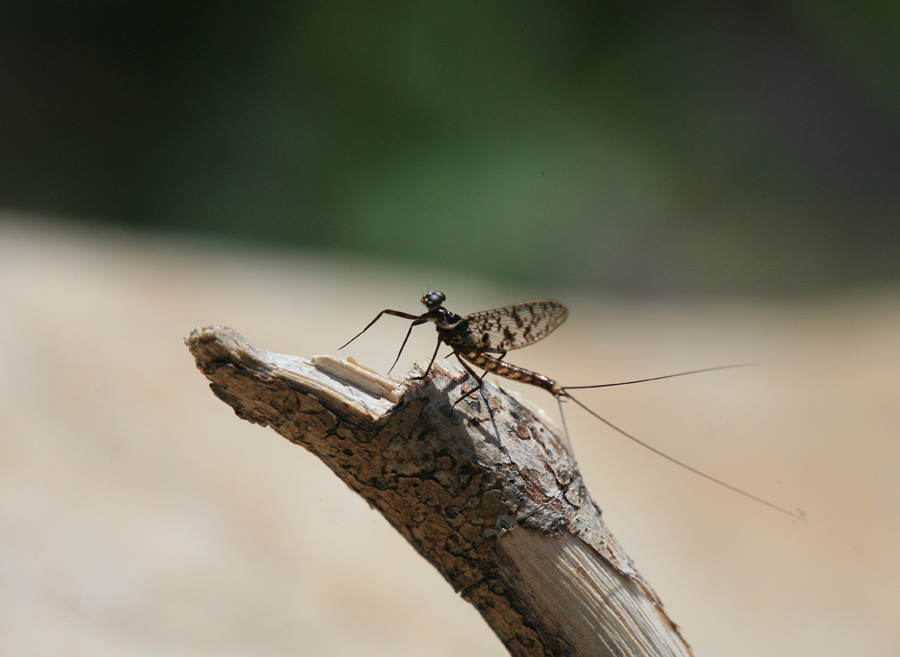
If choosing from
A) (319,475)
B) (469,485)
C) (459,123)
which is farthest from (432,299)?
(459,123)

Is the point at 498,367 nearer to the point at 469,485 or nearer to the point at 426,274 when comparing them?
the point at 469,485

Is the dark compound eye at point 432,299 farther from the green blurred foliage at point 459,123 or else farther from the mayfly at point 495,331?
the green blurred foliage at point 459,123

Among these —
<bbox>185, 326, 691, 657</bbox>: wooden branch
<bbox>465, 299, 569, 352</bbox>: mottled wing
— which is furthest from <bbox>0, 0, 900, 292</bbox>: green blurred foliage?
<bbox>185, 326, 691, 657</bbox>: wooden branch

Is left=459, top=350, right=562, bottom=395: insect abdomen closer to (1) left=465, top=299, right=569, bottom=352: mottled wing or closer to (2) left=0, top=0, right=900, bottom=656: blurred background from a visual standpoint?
(1) left=465, top=299, right=569, bottom=352: mottled wing

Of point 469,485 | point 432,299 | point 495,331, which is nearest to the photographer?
point 469,485

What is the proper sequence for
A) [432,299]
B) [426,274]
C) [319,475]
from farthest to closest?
[426,274] < [319,475] < [432,299]

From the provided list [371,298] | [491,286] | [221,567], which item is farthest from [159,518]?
[491,286]
